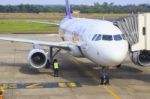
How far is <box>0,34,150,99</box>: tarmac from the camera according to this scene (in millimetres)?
20750

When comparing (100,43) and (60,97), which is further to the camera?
(100,43)

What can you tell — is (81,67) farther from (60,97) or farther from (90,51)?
(60,97)

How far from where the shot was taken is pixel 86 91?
70.8 ft

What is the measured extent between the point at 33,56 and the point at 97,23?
541cm

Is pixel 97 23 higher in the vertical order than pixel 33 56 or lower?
higher

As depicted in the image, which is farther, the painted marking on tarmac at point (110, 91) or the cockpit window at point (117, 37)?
the cockpit window at point (117, 37)

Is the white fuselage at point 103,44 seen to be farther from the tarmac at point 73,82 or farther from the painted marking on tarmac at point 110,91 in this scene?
the tarmac at point 73,82

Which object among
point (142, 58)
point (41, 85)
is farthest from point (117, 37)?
point (41, 85)

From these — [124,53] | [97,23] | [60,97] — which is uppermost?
[97,23]

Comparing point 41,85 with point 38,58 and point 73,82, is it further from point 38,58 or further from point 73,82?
point 38,58

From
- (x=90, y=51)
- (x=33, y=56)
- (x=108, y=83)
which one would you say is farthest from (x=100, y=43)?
(x=33, y=56)

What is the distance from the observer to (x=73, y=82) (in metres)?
24.4

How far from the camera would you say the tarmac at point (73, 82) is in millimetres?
20750

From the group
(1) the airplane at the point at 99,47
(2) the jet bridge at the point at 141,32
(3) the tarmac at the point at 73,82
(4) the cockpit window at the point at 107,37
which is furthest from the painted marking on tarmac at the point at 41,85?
(2) the jet bridge at the point at 141,32
